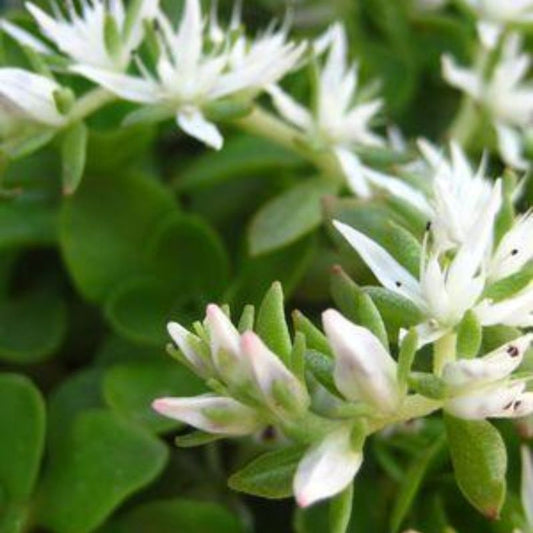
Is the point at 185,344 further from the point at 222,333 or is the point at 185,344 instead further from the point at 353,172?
the point at 353,172

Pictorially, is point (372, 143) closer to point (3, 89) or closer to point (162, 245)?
point (162, 245)

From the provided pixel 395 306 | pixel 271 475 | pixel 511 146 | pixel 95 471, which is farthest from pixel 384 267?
pixel 511 146

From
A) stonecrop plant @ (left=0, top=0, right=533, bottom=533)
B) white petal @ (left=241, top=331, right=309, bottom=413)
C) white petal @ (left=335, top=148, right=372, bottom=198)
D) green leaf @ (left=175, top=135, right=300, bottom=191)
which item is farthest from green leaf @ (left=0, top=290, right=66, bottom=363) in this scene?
white petal @ (left=241, top=331, right=309, bottom=413)

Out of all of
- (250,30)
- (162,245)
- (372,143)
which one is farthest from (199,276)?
(250,30)

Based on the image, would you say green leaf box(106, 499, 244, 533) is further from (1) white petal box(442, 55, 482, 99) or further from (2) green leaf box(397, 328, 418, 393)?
(1) white petal box(442, 55, 482, 99)

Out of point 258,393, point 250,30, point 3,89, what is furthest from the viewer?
point 250,30

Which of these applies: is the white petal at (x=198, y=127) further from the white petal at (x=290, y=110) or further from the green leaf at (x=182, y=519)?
the green leaf at (x=182, y=519)

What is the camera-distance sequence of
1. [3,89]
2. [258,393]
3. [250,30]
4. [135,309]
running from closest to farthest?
[258,393]
[3,89]
[135,309]
[250,30]
